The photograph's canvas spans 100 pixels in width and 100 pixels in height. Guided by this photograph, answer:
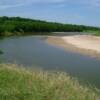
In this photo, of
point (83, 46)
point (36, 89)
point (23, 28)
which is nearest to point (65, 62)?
point (83, 46)

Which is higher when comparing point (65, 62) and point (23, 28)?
point (65, 62)

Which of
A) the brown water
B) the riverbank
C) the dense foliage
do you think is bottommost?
the dense foliage

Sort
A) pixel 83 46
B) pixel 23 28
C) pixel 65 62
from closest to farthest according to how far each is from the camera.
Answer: pixel 65 62, pixel 83 46, pixel 23 28

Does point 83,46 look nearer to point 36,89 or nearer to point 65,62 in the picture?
point 65,62

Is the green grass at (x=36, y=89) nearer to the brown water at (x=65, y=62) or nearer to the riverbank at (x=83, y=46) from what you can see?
the brown water at (x=65, y=62)

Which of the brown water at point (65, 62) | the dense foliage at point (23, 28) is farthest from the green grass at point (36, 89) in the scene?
the dense foliage at point (23, 28)

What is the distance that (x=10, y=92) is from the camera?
851 centimetres

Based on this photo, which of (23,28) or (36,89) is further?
(23,28)

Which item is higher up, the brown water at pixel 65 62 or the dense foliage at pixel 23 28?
the brown water at pixel 65 62

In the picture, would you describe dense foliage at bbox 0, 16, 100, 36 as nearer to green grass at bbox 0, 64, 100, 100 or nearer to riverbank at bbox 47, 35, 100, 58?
riverbank at bbox 47, 35, 100, 58

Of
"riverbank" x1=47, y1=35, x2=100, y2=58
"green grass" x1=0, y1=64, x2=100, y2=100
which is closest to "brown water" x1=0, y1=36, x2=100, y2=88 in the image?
"riverbank" x1=47, y1=35, x2=100, y2=58

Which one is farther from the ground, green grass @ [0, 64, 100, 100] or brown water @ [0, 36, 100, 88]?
green grass @ [0, 64, 100, 100]

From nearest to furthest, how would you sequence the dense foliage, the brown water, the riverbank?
the brown water
the riverbank
the dense foliage

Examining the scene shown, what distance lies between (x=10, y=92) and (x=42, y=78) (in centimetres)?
315
